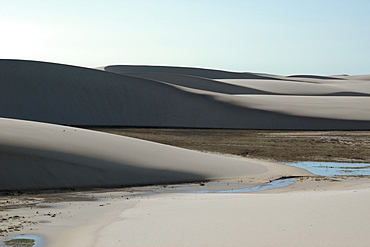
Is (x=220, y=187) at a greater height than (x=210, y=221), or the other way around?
(x=210, y=221)

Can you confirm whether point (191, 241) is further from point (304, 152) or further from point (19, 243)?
point (304, 152)

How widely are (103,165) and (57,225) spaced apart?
23.4 ft

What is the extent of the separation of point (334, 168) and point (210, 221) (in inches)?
491

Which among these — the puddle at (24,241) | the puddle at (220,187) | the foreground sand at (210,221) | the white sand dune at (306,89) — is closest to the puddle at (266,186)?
the puddle at (220,187)

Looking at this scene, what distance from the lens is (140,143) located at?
69.6 feet

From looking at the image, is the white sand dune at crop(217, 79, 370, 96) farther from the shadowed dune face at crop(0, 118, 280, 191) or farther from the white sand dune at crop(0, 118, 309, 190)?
the shadowed dune face at crop(0, 118, 280, 191)

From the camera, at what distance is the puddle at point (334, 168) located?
780 inches

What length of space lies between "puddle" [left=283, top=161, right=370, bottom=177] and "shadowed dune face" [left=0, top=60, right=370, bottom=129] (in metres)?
20.5

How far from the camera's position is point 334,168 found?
2117cm

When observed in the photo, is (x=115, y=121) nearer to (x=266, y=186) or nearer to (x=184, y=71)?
(x=266, y=186)

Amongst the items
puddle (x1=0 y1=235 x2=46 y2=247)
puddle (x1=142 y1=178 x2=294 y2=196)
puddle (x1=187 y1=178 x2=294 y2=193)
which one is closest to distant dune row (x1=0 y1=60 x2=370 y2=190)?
puddle (x1=187 y1=178 x2=294 y2=193)

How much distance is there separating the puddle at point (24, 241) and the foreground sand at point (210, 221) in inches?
5.4

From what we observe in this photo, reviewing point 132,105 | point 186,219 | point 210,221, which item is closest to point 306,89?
point 132,105

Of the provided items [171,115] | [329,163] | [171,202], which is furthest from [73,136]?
[171,115]
